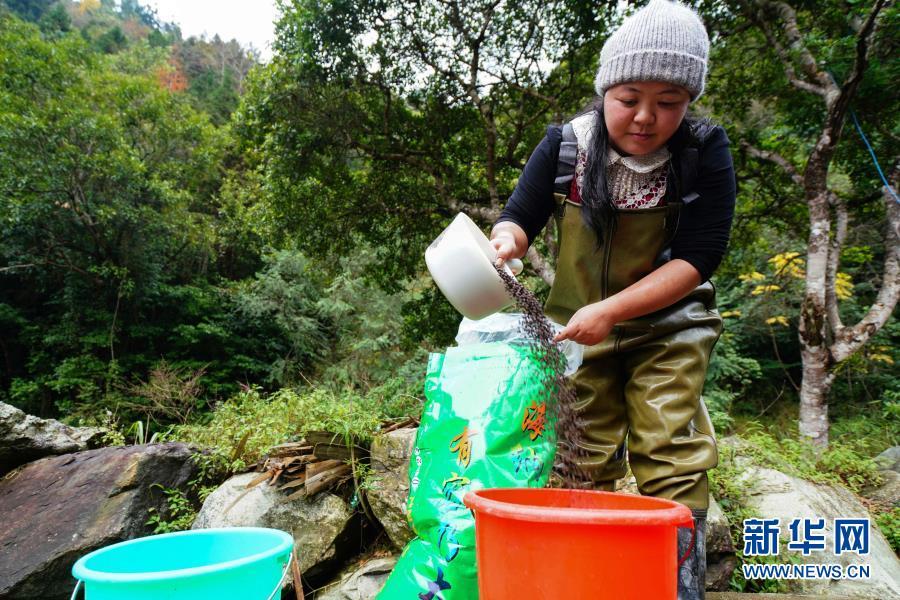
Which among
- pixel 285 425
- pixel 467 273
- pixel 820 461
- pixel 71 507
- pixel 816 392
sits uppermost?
pixel 467 273

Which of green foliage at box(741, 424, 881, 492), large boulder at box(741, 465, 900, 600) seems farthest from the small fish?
green foliage at box(741, 424, 881, 492)

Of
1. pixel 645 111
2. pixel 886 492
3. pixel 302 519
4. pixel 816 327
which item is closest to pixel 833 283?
pixel 816 327

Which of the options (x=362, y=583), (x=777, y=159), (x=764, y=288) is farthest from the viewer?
(x=764, y=288)

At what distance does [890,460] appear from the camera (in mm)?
4141

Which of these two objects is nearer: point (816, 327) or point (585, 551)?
point (585, 551)

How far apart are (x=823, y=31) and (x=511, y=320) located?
440 cm

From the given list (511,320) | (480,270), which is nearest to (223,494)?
(511,320)

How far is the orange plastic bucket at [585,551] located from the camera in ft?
2.95

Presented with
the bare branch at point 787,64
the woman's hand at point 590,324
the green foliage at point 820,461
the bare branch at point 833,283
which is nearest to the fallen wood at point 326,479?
the woman's hand at point 590,324

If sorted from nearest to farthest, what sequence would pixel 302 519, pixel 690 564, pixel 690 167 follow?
pixel 690 564 < pixel 690 167 < pixel 302 519

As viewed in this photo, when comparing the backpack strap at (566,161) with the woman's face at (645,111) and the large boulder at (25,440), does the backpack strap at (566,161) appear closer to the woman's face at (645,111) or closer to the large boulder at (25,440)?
the woman's face at (645,111)

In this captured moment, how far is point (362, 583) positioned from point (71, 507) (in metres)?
1.51

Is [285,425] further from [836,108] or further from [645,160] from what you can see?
[836,108]

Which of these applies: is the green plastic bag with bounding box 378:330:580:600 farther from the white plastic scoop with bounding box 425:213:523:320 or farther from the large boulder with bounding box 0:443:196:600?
the large boulder with bounding box 0:443:196:600
